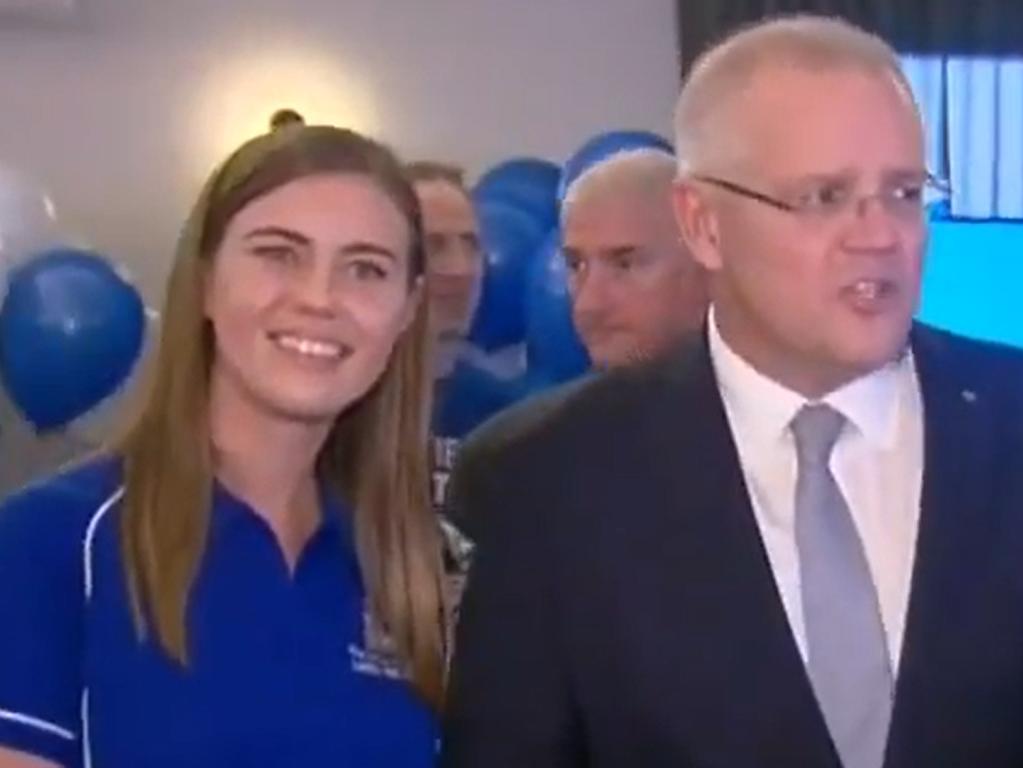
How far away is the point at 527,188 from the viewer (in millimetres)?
3951

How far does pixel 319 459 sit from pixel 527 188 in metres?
2.27

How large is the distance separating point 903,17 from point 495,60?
1.03 m

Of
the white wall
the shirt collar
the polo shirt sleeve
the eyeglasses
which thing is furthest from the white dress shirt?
the white wall

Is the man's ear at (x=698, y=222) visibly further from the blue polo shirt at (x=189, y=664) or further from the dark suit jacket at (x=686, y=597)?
the blue polo shirt at (x=189, y=664)

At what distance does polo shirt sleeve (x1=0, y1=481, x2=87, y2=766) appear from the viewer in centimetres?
150

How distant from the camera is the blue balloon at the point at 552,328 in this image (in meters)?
3.40

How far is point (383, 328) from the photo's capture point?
1.62 m

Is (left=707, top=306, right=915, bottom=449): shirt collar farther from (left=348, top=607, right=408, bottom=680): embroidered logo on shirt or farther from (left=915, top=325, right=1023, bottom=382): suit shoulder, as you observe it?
(left=348, top=607, right=408, bottom=680): embroidered logo on shirt

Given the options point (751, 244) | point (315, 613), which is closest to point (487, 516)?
point (315, 613)

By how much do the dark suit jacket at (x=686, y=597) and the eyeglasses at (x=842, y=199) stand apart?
0.14m

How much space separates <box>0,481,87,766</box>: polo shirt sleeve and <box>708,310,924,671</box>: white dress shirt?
1.74 ft

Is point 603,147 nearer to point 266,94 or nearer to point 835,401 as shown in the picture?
point 266,94

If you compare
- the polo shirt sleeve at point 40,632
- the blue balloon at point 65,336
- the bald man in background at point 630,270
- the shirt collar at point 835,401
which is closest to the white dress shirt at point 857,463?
the shirt collar at point 835,401

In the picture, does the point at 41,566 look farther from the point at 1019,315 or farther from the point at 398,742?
the point at 1019,315
